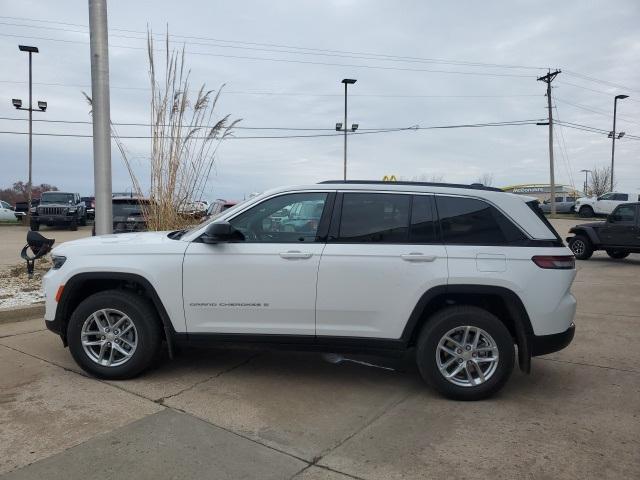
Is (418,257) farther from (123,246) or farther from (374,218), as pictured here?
(123,246)

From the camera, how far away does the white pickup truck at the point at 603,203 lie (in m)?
34.0

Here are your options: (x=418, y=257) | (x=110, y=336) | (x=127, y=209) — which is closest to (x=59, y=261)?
(x=110, y=336)

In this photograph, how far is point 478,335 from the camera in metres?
4.16

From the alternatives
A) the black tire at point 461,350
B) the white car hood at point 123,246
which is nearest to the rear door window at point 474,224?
the black tire at point 461,350

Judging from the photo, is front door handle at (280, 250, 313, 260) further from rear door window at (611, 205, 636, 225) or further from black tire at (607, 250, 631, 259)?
black tire at (607, 250, 631, 259)

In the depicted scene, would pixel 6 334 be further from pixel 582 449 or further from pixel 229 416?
pixel 582 449

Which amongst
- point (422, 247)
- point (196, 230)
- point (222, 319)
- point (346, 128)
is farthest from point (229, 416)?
point (346, 128)

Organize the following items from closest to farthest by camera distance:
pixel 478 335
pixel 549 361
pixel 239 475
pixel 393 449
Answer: pixel 239 475 < pixel 393 449 < pixel 478 335 < pixel 549 361

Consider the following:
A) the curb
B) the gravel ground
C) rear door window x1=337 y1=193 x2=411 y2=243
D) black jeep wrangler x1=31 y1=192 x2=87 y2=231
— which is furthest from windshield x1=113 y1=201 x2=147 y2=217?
black jeep wrangler x1=31 y1=192 x2=87 y2=231

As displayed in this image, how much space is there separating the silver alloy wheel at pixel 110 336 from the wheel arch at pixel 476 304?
2293 millimetres

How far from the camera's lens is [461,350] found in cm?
Result: 419

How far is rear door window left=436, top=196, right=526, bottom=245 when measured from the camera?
422cm

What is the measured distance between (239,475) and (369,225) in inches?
83.7

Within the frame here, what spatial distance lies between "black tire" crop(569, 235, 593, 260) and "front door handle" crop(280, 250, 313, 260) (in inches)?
504
